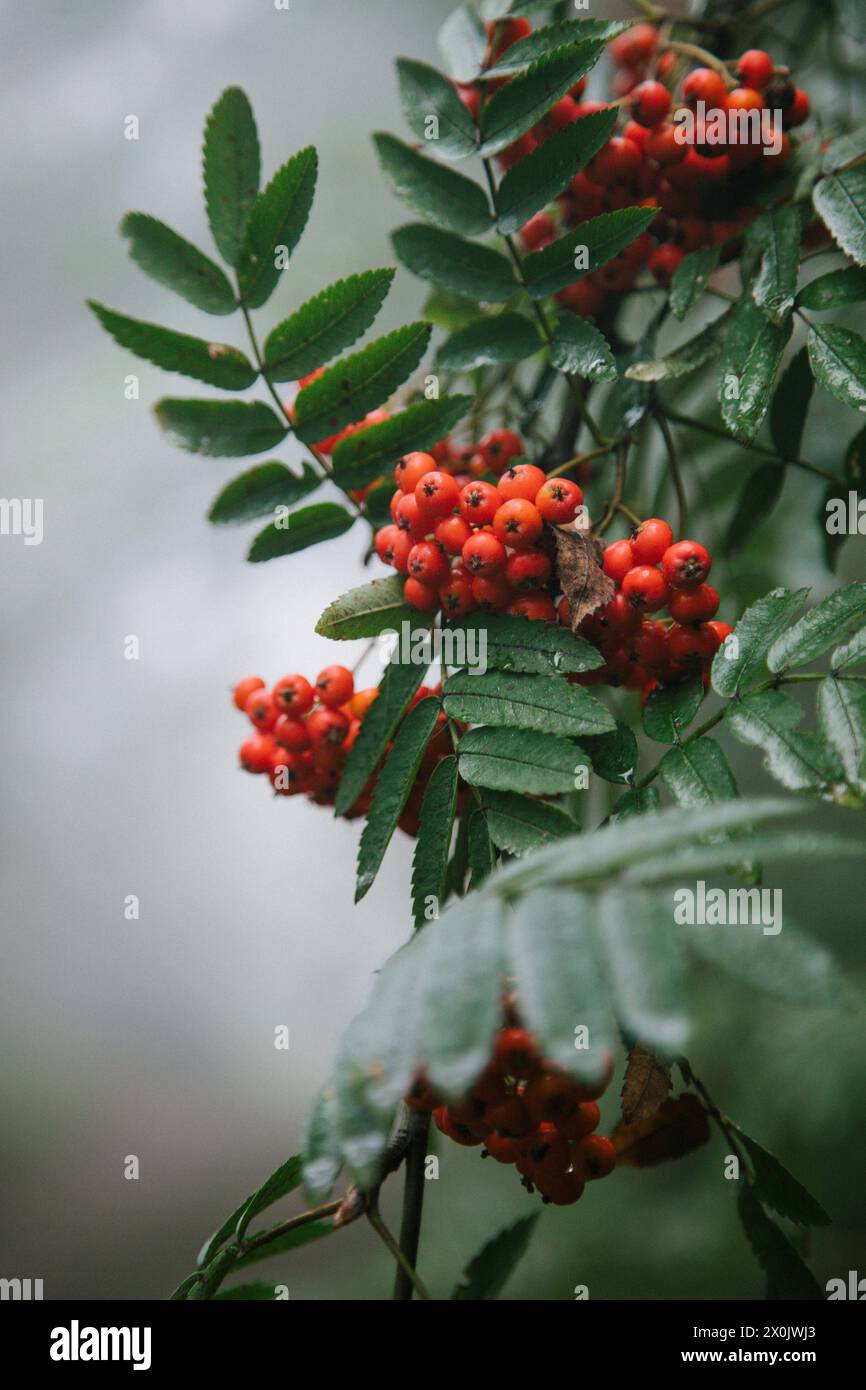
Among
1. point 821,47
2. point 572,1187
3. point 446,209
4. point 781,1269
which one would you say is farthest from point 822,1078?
point 821,47

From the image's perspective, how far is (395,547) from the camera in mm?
922

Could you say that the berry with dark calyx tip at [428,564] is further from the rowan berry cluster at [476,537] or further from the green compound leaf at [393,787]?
the green compound leaf at [393,787]

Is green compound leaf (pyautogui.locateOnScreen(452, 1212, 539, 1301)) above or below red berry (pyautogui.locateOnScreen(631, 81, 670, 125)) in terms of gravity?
below

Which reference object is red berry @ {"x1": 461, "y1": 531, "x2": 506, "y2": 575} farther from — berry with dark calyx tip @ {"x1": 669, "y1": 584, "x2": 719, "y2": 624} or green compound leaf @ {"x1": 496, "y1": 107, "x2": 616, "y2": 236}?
green compound leaf @ {"x1": 496, "y1": 107, "x2": 616, "y2": 236}

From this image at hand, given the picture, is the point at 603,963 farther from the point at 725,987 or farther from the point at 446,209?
the point at 725,987

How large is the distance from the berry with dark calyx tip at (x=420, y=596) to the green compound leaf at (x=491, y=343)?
0.85 feet

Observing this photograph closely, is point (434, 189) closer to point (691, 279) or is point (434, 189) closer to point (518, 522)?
point (691, 279)

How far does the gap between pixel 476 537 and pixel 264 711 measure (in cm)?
32

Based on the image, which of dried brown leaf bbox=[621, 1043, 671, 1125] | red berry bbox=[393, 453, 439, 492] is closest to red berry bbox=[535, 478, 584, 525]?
red berry bbox=[393, 453, 439, 492]

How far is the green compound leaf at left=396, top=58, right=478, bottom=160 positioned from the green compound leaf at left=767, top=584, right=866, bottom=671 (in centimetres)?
56

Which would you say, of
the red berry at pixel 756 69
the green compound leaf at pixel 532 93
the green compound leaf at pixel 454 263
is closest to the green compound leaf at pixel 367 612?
the green compound leaf at pixel 454 263

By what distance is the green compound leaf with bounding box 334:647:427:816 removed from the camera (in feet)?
2.99

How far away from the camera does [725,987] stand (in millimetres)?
1786
